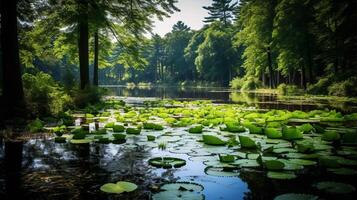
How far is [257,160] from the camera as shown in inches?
177

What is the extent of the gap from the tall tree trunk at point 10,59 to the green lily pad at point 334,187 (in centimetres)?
819

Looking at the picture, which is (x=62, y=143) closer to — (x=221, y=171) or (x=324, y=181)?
(x=221, y=171)

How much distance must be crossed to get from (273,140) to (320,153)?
1.26m

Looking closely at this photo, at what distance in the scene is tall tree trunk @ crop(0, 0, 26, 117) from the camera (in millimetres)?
9242

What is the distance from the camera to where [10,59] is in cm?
941

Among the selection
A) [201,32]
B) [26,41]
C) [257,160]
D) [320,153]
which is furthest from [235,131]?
[201,32]

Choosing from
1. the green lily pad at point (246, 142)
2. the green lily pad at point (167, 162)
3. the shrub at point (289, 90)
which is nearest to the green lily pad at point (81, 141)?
the green lily pad at point (167, 162)

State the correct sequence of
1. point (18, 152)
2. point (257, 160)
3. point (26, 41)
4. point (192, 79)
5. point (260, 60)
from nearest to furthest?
point (257, 160)
point (18, 152)
point (26, 41)
point (260, 60)
point (192, 79)

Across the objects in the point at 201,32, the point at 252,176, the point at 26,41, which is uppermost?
the point at 201,32

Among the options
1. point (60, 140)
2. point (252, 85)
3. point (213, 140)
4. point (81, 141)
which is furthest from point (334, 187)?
point (252, 85)

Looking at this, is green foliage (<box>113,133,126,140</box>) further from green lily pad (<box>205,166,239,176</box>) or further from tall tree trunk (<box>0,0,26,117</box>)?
tall tree trunk (<box>0,0,26,117</box>)

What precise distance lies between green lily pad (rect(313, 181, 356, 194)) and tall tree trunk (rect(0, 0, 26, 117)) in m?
8.19

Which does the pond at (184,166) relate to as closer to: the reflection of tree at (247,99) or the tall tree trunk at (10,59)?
the tall tree trunk at (10,59)

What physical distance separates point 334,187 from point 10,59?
29.5 feet
